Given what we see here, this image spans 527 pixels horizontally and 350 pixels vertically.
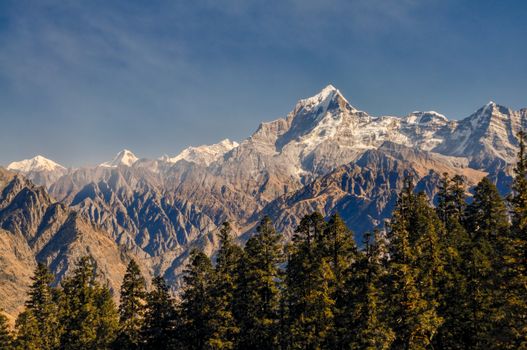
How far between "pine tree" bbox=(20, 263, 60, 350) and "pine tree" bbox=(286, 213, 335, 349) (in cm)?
3418

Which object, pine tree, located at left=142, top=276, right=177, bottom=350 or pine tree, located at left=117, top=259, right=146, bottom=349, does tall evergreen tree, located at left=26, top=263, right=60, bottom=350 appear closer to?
pine tree, located at left=117, top=259, right=146, bottom=349

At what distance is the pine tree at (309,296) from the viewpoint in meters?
48.1

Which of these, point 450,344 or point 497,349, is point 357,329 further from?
point 497,349

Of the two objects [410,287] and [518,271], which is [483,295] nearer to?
[410,287]

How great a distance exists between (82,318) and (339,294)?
1345 inches

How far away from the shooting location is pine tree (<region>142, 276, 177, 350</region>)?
66250 mm

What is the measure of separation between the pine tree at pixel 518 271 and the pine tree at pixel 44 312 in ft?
177

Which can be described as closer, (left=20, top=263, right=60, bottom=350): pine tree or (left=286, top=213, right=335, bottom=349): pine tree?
(left=286, top=213, right=335, bottom=349): pine tree

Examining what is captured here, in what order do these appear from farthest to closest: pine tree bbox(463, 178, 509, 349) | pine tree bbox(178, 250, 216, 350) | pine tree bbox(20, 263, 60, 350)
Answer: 1. pine tree bbox(20, 263, 60, 350)
2. pine tree bbox(178, 250, 216, 350)
3. pine tree bbox(463, 178, 509, 349)

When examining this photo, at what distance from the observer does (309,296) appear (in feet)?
159

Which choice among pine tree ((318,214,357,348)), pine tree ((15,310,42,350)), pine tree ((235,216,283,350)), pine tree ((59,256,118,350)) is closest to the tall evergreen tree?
pine tree ((15,310,42,350))

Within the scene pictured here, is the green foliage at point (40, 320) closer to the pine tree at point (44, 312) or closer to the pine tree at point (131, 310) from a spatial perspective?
the pine tree at point (44, 312)

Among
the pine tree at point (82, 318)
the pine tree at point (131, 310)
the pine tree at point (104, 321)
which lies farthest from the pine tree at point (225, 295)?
the pine tree at point (104, 321)

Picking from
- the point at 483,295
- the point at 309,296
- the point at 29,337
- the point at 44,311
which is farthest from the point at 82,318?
the point at 483,295
